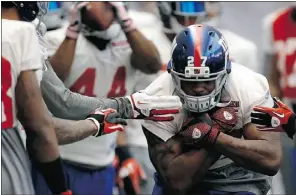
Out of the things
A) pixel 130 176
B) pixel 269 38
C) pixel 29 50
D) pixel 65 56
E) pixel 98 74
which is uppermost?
pixel 29 50

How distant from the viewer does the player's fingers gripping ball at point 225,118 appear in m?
2.25

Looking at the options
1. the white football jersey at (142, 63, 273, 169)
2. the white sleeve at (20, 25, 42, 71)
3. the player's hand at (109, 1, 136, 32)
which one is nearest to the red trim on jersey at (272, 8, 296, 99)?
the player's hand at (109, 1, 136, 32)

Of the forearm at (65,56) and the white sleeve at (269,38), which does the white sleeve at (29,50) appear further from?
the white sleeve at (269,38)

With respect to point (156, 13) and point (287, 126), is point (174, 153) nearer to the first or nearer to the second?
point (287, 126)

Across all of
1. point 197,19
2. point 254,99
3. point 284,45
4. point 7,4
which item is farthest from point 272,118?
point 284,45

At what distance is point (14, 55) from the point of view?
6.84ft

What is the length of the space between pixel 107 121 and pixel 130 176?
3.01ft

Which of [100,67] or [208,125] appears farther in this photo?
[100,67]

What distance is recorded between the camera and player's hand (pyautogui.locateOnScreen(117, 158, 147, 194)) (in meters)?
3.19

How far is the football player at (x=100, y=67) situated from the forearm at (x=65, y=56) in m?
0.02

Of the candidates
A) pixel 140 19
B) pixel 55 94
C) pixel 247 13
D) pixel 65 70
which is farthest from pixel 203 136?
pixel 247 13

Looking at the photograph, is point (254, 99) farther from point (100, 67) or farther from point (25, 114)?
point (100, 67)

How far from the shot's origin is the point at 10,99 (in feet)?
6.92

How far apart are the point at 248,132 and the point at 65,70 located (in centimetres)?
68
